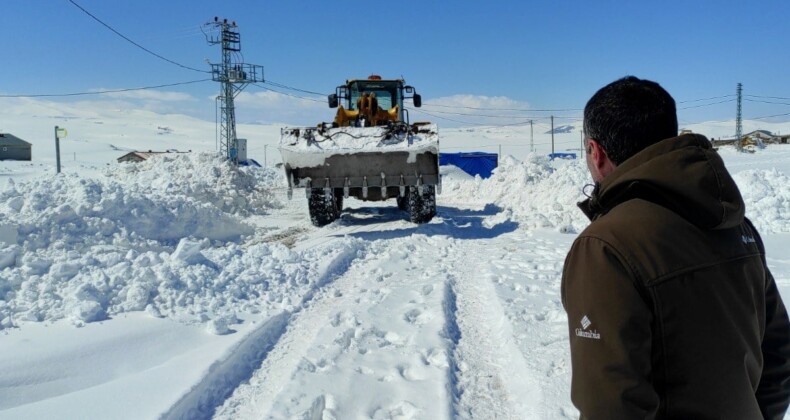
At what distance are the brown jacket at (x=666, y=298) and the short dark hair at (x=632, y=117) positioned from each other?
2.9 inches

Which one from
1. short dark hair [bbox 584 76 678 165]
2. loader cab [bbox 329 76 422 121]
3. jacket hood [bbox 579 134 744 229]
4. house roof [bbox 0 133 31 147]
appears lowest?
jacket hood [bbox 579 134 744 229]

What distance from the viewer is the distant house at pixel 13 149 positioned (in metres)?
51.9

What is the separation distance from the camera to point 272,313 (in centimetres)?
555

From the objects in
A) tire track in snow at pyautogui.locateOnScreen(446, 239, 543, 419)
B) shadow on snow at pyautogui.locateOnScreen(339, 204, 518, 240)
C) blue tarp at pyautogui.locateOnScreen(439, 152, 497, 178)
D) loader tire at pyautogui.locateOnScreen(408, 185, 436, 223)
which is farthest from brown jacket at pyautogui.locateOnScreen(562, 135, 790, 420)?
blue tarp at pyautogui.locateOnScreen(439, 152, 497, 178)

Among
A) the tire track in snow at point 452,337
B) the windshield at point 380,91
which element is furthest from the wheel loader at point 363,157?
the tire track in snow at point 452,337

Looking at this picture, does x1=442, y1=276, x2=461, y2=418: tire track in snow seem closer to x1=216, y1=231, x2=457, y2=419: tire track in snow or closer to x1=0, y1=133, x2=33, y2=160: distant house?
x1=216, y1=231, x2=457, y2=419: tire track in snow

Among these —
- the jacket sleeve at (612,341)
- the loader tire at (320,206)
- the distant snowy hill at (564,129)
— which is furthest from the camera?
the distant snowy hill at (564,129)

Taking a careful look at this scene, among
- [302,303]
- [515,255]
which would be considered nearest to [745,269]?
[302,303]

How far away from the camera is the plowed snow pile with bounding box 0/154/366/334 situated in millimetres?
5334

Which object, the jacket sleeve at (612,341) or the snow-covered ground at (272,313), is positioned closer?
the jacket sleeve at (612,341)

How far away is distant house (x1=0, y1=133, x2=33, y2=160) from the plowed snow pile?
166ft

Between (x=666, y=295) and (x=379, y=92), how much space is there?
1296 centimetres

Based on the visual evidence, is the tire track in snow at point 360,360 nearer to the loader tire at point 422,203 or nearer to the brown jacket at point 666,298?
the brown jacket at point 666,298

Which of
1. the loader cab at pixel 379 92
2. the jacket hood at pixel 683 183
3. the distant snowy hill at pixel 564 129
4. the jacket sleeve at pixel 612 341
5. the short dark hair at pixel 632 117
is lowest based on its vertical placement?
the jacket sleeve at pixel 612 341
